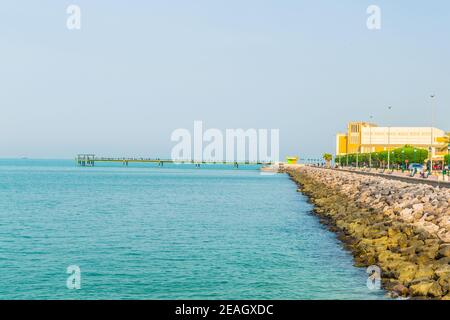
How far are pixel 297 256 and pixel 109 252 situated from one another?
275 inches

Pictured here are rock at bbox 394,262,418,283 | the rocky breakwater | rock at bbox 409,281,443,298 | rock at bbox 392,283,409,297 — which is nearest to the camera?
rock at bbox 409,281,443,298

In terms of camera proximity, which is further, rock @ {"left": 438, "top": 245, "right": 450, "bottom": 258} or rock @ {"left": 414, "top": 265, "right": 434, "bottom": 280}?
rock @ {"left": 438, "top": 245, "right": 450, "bottom": 258}

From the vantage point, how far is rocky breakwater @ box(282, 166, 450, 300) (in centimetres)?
1634

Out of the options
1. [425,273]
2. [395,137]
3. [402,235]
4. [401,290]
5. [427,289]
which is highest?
[395,137]

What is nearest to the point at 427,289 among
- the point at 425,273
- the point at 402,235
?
the point at 425,273

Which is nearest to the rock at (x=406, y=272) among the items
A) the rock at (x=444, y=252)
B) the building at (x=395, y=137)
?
the rock at (x=444, y=252)

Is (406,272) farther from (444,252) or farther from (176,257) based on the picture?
(176,257)

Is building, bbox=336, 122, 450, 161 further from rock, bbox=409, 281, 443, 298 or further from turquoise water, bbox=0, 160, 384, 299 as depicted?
rock, bbox=409, 281, 443, 298

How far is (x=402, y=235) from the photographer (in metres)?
22.6

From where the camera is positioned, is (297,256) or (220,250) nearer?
(297,256)

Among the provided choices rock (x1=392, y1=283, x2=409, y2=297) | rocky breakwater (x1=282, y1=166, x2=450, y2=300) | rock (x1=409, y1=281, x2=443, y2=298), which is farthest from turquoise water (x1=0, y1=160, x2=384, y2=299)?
rock (x1=409, y1=281, x2=443, y2=298)
